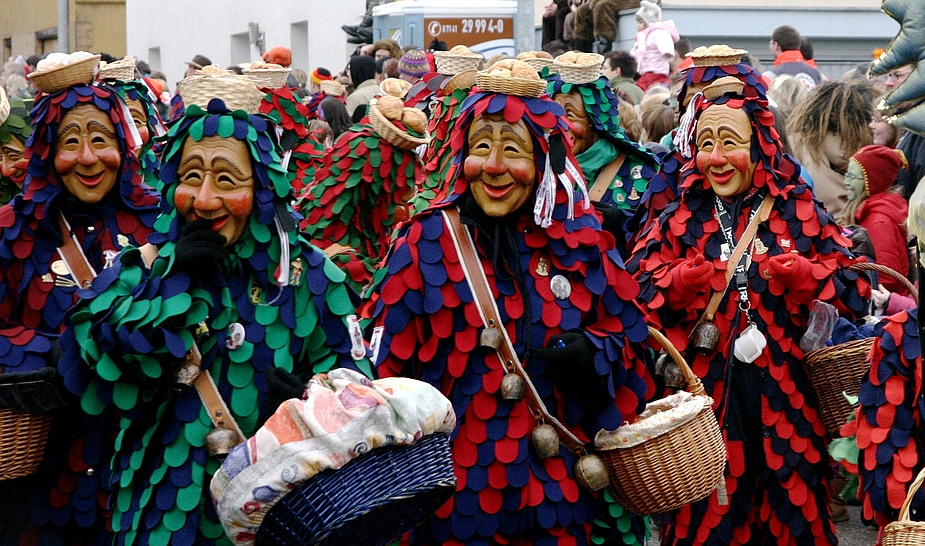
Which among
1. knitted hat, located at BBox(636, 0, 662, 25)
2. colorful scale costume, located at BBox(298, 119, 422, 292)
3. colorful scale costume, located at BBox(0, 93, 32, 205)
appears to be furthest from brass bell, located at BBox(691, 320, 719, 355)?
knitted hat, located at BBox(636, 0, 662, 25)

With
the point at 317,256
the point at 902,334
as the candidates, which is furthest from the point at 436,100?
the point at 902,334

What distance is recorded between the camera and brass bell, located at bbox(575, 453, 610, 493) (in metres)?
4.36

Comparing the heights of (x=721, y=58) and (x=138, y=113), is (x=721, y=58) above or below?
above

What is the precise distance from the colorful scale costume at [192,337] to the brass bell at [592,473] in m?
0.82

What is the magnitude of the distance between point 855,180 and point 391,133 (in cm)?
247

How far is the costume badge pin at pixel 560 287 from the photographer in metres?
4.49

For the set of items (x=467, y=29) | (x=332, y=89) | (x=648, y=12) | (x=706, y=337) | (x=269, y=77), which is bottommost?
(x=706, y=337)

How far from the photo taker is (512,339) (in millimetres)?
4438

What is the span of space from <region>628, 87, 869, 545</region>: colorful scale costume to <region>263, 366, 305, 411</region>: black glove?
2037mm

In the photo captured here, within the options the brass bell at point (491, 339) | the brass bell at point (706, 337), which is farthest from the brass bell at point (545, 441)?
the brass bell at point (706, 337)

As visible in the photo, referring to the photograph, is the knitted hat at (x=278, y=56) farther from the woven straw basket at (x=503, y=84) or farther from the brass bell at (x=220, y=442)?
the brass bell at (x=220, y=442)

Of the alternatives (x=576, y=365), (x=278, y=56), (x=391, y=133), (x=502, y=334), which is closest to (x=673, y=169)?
(x=391, y=133)

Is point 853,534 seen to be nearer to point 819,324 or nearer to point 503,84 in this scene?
point 819,324

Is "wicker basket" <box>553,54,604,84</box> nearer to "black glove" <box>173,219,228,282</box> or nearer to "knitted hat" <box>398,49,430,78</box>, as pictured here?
"black glove" <box>173,219,228,282</box>
